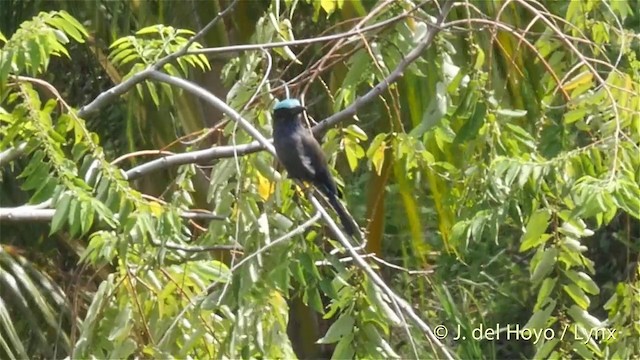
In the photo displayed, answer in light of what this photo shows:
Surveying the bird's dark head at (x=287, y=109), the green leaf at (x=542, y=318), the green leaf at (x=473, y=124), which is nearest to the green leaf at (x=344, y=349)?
the green leaf at (x=542, y=318)

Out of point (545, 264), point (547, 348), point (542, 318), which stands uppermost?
point (545, 264)

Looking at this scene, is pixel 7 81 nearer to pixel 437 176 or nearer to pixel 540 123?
pixel 437 176

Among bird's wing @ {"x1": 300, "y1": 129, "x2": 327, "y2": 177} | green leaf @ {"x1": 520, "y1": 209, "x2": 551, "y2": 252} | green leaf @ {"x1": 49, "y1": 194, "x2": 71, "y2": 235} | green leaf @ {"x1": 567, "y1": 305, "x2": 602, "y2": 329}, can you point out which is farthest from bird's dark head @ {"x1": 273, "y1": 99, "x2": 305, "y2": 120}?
green leaf @ {"x1": 567, "y1": 305, "x2": 602, "y2": 329}

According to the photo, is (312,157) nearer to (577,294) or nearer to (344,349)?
(344,349)

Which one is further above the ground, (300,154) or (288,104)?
(288,104)

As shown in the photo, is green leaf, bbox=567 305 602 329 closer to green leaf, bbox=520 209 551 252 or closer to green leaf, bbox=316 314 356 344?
green leaf, bbox=520 209 551 252

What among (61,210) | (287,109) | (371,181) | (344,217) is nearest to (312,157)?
(287,109)

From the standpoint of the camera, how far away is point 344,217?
4082 millimetres

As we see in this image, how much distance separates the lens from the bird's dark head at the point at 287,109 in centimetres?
410

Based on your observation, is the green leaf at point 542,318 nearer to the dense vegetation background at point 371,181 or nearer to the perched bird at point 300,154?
the dense vegetation background at point 371,181

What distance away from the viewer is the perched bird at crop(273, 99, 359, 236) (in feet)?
13.6

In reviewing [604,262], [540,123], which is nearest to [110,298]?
[540,123]

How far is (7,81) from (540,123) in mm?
1758

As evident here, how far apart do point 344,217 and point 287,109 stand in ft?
1.48
